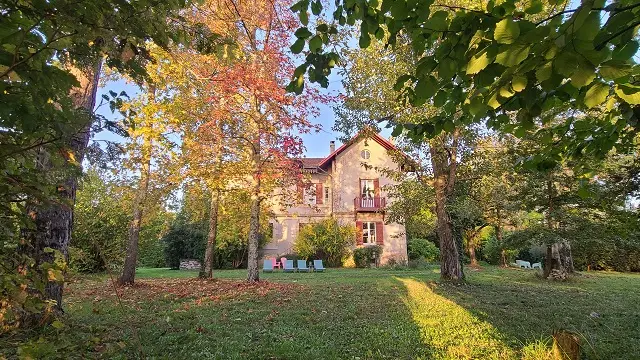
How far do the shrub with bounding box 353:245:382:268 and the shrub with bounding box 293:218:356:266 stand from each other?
751 mm

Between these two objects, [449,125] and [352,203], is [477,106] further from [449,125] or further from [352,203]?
[352,203]

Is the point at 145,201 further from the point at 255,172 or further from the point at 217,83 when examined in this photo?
the point at 217,83

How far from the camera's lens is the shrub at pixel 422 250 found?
2567 centimetres

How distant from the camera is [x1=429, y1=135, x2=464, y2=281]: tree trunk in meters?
11.4

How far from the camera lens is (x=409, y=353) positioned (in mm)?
4371

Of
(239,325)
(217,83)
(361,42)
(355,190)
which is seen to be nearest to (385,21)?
(361,42)

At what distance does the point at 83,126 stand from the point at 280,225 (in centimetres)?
2466

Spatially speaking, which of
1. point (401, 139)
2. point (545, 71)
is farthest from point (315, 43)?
point (401, 139)

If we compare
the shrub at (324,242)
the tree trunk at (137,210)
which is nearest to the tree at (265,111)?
the tree trunk at (137,210)

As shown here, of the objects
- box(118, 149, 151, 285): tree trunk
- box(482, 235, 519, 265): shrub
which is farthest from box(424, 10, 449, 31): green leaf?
box(482, 235, 519, 265): shrub

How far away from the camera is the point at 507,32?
51.1 inches

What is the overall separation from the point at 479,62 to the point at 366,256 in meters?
22.6

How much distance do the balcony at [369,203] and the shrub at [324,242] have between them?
247 cm

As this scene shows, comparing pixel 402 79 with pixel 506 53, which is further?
pixel 402 79
